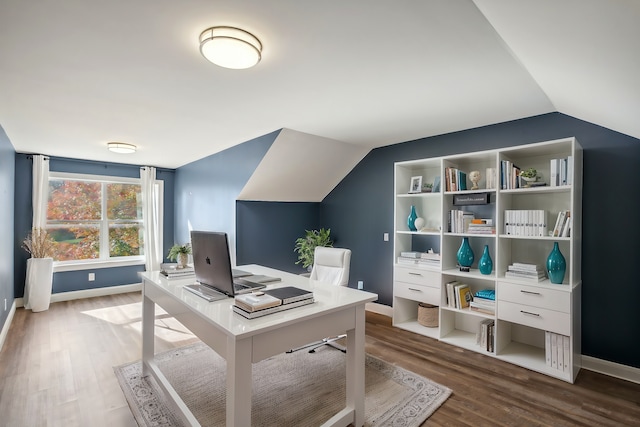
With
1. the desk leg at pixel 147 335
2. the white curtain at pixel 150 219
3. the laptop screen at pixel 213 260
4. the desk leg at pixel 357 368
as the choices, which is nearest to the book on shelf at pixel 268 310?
the laptop screen at pixel 213 260

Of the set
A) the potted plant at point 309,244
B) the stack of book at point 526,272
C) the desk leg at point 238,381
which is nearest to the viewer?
the desk leg at point 238,381

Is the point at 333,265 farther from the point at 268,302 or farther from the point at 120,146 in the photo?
the point at 120,146

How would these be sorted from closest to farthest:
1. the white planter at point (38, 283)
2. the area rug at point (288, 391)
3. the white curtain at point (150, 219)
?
the area rug at point (288, 391) → the white planter at point (38, 283) → the white curtain at point (150, 219)

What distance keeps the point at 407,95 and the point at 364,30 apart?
1000mm

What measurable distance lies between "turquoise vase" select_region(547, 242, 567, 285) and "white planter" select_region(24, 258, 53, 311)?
5944mm

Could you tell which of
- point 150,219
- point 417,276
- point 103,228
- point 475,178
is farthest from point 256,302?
point 103,228

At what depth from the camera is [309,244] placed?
472 cm

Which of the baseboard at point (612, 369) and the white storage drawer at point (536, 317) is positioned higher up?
the white storage drawer at point (536, 317)

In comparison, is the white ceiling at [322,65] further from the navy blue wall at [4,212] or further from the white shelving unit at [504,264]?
the white shelving unit at [504,264]

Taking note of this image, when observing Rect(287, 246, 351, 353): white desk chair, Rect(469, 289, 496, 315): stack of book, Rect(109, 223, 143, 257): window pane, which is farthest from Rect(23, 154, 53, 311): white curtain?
Rect(469, 289, 496, 315): stack of book

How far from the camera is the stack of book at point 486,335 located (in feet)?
9.78

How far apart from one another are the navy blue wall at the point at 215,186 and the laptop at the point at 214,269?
1849mm

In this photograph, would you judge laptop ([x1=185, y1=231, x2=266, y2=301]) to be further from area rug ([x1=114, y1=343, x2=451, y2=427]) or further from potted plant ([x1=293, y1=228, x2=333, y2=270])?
potted plant ([x1=293, y1=228, x2=333, y2=270])

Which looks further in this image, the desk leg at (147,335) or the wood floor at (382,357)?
the desk leg at (147,335)
